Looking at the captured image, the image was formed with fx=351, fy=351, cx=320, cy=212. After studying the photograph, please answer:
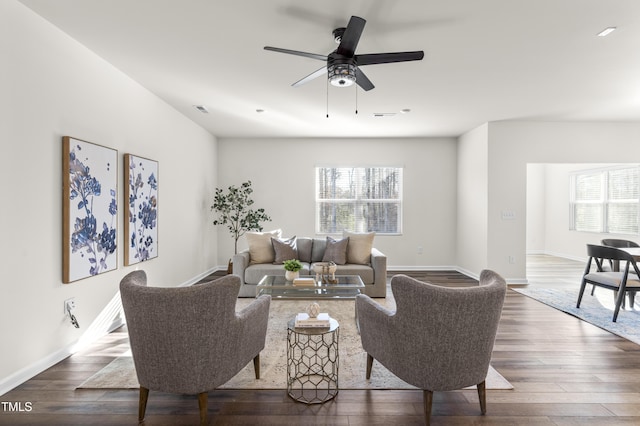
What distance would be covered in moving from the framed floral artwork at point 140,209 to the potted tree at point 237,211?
2025mm

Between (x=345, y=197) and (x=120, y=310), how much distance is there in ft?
14.7

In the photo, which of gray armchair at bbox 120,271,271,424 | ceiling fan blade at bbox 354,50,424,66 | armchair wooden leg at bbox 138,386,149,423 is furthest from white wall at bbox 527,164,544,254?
armchair wooden leg at bbox 138,386,149,423

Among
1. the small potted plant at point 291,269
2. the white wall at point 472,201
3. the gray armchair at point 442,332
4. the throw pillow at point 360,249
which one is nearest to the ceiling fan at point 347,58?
the gray armchair at point 442,332

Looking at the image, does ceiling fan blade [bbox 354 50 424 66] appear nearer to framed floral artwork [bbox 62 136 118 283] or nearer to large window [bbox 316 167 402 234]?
framed floral artwork [bbox 62 136 118 283]

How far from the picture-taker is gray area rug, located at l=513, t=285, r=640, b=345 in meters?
3.56

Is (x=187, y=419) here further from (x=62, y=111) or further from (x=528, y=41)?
(x=528, y=41)

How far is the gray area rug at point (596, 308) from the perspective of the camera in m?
3.56

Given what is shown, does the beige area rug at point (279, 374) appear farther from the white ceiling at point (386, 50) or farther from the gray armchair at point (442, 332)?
the white ceiling at point (386, 50)

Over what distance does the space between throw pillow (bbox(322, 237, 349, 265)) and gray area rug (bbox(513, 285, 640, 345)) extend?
2.65 meters

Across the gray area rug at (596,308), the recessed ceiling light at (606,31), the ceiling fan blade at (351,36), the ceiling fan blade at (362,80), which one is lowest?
the gray area rug at (596,308)

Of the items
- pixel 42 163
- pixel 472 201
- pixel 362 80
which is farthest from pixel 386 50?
pixel 472 201

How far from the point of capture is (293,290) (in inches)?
138

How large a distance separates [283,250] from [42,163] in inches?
119

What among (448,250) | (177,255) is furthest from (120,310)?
(448,250)
